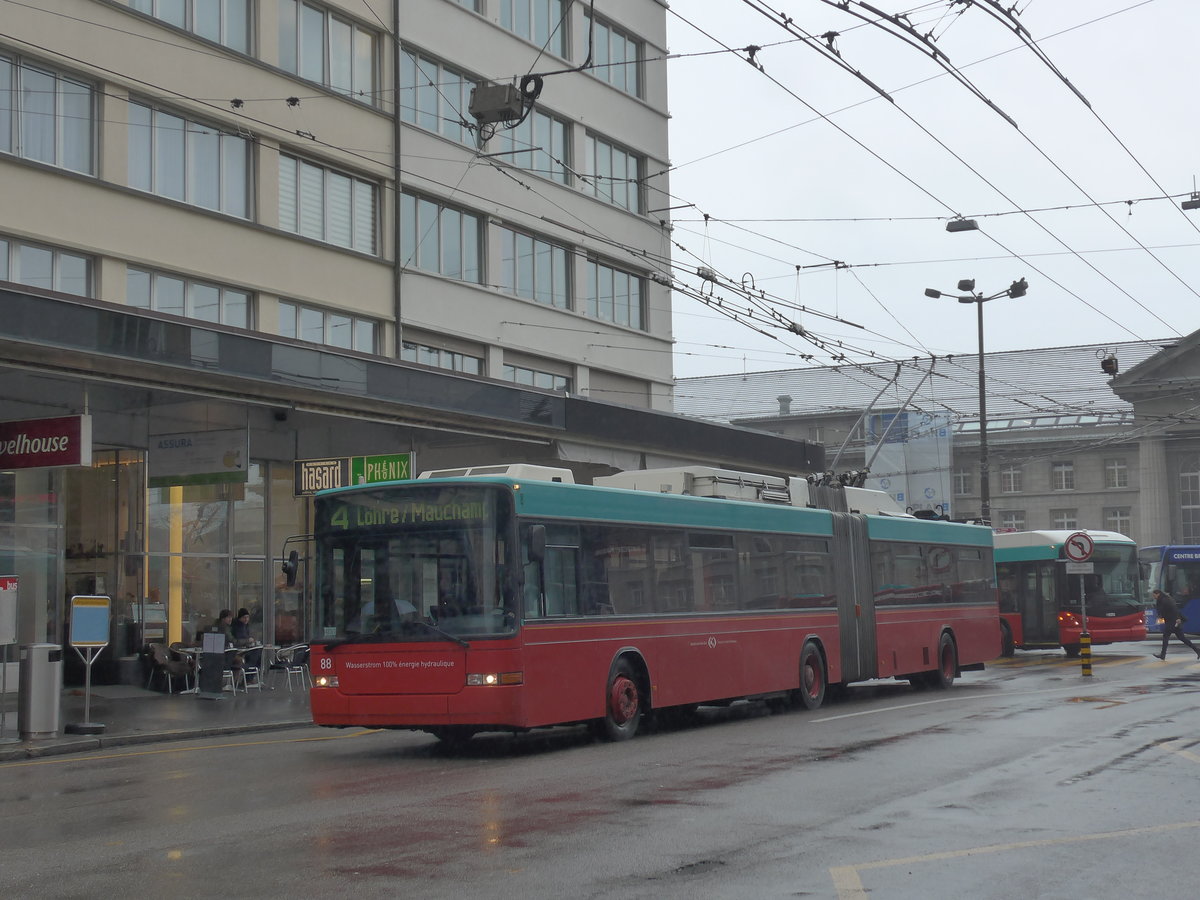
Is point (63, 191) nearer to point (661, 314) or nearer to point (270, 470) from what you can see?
point (270, 470)

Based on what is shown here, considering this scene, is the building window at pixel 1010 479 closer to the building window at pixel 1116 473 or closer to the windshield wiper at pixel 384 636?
the building window at pixel 1116 473

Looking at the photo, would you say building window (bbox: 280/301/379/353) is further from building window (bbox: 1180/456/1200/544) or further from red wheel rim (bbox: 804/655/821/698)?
building window (bbox: 1180/456/1200/544)

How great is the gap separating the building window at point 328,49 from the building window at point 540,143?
4.16 meters

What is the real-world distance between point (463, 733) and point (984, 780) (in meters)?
6.02

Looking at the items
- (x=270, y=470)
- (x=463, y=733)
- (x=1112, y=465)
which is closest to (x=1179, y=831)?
(x=463, y=733)

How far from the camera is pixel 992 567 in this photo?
26.5 meters

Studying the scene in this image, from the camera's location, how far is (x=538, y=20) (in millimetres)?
34312

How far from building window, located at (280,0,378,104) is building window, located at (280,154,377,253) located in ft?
5.51

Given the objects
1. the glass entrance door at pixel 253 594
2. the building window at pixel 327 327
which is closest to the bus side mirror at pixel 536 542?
the building window at pixel 327 327

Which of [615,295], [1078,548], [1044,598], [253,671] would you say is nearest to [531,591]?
[253,671]

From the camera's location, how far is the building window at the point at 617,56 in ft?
121

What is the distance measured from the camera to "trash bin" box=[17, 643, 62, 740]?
16.4 metres

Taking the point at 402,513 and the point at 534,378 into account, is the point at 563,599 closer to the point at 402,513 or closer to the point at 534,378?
the point at 402,513

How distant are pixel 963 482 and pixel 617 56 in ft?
186
